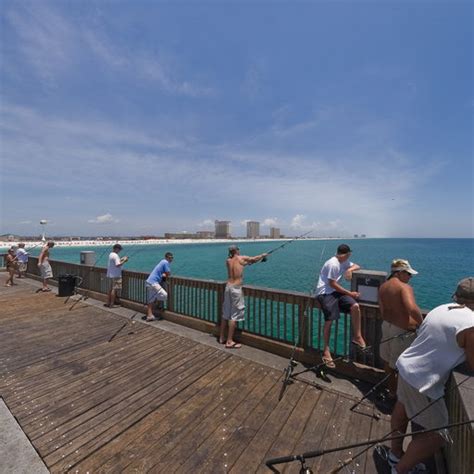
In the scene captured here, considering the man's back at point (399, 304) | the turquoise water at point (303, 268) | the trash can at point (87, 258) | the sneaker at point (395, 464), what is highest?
the man's back at point (399, 304)

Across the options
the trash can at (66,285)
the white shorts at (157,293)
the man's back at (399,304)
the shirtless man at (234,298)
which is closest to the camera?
the man's back at (399,304)

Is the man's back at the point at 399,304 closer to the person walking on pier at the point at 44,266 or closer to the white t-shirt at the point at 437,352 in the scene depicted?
the white t-shirt at the point at 437,352

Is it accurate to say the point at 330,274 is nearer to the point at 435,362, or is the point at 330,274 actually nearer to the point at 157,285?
the point at 435,362

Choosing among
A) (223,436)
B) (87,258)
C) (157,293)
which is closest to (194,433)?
(223,436)

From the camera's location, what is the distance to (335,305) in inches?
148

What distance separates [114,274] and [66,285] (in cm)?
256

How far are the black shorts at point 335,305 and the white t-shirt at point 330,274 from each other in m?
0.08

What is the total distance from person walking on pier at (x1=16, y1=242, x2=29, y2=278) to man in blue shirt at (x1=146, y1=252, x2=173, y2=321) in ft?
31.0

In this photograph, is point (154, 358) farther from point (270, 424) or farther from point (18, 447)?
point (270, 424)

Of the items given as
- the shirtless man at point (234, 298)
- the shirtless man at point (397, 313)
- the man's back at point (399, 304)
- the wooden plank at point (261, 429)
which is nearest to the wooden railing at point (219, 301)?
the shirtless man at point (234, 298)

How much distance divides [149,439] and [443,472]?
2.59m

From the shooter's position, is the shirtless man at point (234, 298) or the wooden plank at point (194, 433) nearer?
the wooden plank at point (194, 433)

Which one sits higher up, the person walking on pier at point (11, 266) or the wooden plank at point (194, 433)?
the person walking on pier at point (11, 266)

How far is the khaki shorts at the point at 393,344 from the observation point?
2.89 m
